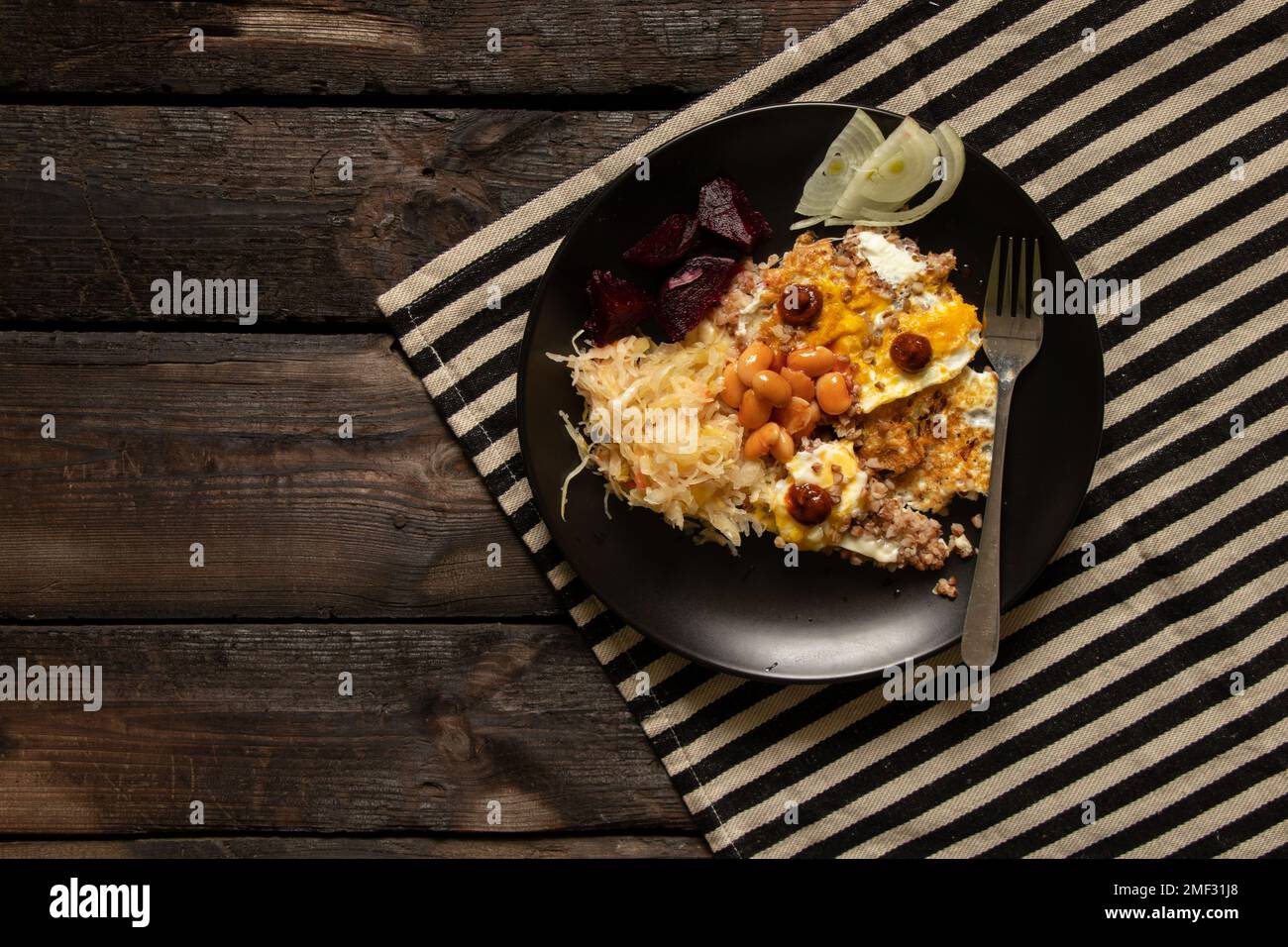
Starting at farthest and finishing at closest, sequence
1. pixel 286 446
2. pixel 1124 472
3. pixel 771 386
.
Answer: pixel 286 446 < pixel 1124 472 < pixel 771 386

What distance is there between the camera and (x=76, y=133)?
8.25 feet

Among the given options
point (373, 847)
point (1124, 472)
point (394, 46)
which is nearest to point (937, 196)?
point (1124, 472)

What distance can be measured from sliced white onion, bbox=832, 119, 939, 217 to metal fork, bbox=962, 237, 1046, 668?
251mm

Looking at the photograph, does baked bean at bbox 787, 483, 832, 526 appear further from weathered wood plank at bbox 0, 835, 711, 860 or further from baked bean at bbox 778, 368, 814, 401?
weathered wood plank at bbox 0, 835, 711, 860

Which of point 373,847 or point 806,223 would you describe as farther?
point 373,847

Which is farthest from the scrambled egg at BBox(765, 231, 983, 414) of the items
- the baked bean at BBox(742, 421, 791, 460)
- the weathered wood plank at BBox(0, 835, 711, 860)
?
the weathered wood plank at BBox(0, 835, 711, 860)

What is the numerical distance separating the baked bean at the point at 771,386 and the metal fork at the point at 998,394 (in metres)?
0.52

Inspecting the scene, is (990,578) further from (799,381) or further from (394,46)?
(394,46)

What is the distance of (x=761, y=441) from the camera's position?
7.34 feet

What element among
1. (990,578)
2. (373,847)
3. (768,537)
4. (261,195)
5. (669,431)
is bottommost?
(373,847)

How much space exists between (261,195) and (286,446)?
67 centimetres

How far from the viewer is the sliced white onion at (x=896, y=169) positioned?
225 cm

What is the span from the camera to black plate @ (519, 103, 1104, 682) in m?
2.26

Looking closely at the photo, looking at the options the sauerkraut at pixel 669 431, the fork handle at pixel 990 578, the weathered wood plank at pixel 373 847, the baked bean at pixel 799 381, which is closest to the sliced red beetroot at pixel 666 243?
the sauerkraut at pixel 669 431
